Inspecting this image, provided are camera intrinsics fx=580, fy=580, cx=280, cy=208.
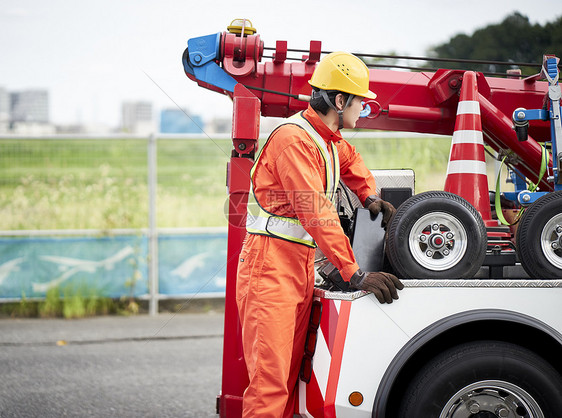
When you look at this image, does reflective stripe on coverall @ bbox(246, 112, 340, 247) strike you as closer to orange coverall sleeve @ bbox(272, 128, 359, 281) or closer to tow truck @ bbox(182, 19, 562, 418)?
orange coverall sleeve @ bbox(272, 128, 359, 281)

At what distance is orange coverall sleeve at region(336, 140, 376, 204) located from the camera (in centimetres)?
346

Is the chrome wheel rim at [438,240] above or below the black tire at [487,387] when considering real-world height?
above

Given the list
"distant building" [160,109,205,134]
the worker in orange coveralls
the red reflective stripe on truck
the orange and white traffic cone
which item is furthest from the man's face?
"distant building" [160,109,205,134]

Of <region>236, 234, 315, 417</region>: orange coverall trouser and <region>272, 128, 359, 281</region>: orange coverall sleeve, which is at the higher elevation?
<region>272, 128, 359, 281</region>: orange coverall sleeve

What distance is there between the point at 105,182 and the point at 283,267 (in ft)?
21.6

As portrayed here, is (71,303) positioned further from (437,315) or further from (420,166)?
(437,315)

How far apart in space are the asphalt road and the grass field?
153 centimetres

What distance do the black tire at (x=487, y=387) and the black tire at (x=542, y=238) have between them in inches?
17.7

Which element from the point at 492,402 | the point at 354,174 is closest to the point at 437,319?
the point at 492,402

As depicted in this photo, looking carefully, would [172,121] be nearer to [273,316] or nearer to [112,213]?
[112,213]

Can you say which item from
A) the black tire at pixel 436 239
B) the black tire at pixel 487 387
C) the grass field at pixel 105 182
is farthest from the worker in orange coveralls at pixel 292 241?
the grass field at pixel 105 182

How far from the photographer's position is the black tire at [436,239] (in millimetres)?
2893

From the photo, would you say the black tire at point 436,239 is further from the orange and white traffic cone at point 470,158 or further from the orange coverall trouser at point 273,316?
the orange and white traffic cone at point 470,158

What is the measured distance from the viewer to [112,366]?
5738 mm
